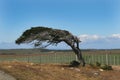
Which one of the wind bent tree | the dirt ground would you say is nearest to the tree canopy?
the wind bent tree

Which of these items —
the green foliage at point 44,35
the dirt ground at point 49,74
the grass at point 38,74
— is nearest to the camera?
the grass at point 38,74

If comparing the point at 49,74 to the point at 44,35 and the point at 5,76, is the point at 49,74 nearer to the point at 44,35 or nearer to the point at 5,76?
the point at 5,76

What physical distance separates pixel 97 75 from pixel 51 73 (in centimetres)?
397

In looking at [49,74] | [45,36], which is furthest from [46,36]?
[49,74]

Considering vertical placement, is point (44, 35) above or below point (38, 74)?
above

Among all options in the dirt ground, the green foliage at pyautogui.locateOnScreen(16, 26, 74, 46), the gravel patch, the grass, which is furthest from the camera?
the green foliage at pyautogui.locateOnScreen(16, 26, 74, 46)

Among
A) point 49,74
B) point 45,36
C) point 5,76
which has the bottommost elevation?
Answer: point 49,74

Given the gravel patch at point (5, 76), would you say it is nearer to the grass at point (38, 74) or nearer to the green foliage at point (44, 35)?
the grass at point (38, 74)

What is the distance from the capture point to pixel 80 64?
30.6 m

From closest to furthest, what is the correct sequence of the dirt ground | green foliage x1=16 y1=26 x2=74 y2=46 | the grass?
the grass
the dirt ground
green foliage x1=16 y1=26 x2=74 y2=46

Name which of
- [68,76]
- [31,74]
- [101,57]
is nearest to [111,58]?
[101,57]

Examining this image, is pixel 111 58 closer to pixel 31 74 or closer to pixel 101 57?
pixel 101 57

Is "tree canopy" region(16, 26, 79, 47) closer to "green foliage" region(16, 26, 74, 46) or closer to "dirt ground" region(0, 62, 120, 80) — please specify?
"green foliage" region(16, 26, 74, 46)

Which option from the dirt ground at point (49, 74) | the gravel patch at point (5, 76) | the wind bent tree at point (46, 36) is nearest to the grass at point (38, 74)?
the dirt ground at point (49, 74)
